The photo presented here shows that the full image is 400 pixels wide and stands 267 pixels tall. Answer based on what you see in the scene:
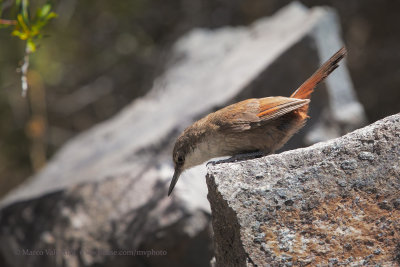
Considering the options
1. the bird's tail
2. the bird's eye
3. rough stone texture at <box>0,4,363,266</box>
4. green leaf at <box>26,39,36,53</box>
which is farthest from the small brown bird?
green leaf at <box>26,39,36,53</box>

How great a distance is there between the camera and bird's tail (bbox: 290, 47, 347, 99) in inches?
123

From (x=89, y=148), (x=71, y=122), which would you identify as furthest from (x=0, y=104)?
(x=89, y=148)

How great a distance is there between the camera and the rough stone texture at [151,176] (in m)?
4.19

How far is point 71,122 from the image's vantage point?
388 inches

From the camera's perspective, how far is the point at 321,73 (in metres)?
3.23

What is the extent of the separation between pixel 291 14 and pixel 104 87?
13.9 ft

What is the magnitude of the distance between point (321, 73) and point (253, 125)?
1.87 feet

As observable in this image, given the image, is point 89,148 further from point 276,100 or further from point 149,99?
point 276,100

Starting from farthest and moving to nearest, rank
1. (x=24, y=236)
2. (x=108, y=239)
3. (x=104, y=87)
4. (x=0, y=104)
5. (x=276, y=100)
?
1. (x=104, y=87)
2. (x=0, y=104)
3. (x=24, y=236)
4. (x=108, y=239)
5. (x=276, y=100)

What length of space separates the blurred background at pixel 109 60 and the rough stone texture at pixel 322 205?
513 cm

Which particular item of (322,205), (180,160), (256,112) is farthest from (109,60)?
(322,205)

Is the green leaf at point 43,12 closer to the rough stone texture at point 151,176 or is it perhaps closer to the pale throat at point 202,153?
the pale throat at point 202,153

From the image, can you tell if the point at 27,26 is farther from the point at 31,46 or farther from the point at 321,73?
the point at 321,73

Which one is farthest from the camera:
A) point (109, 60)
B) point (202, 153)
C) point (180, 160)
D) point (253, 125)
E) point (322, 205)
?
point (109, 60)
